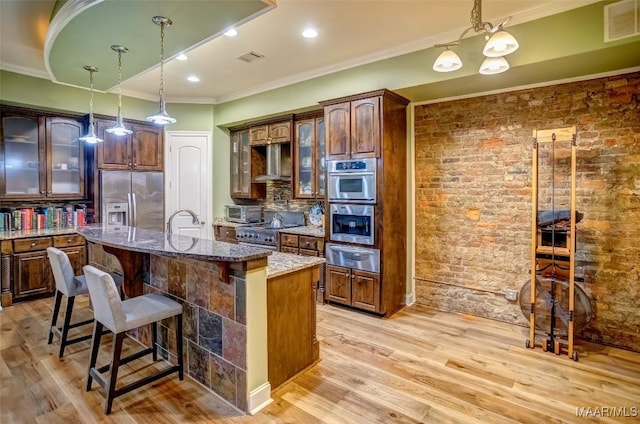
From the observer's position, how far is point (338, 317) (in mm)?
3877

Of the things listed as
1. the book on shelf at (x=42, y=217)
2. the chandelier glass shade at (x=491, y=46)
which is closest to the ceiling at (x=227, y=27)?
the chandelier glass shade at (x=491, y=46)

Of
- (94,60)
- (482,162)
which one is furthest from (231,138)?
(482,162)

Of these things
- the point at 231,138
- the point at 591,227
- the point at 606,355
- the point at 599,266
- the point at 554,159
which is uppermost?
the point at 231,138

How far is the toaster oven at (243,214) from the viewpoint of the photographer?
551 cm

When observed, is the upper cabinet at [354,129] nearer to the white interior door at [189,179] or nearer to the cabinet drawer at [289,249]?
the cabinet drawer at [289,249]

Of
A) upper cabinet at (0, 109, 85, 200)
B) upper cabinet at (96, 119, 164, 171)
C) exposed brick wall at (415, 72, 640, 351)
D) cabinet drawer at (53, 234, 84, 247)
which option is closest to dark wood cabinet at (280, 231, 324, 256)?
exposed brick wall at (415, 72, 640, 351)

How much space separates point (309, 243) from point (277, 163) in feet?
4.94

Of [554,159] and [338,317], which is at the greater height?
[554,159]

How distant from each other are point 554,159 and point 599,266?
108cm

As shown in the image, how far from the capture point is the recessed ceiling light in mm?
3342

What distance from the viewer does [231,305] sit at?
2230mm

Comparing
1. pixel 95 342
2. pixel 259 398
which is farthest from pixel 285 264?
pixel 95 342

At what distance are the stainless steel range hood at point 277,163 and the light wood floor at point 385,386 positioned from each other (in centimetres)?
259

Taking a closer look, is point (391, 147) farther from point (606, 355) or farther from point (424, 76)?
point (606, 355)
